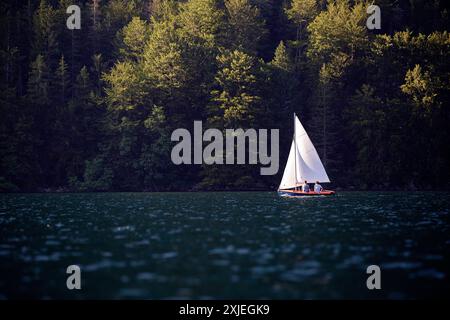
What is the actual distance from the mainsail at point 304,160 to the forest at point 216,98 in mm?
21657

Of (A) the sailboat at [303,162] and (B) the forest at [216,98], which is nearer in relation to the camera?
(A) the sailboat at [303,162]

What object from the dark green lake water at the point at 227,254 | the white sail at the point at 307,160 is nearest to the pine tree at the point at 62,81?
the white sail at the point at 307,160

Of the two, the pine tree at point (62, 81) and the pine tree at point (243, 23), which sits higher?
the pine tree at point (243, 23)

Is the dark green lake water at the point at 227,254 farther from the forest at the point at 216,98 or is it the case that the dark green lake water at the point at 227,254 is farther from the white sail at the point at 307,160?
the forest at the point at 216,98

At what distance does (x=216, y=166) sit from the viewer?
3214 inches

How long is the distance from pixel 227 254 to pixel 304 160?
35.7 meters

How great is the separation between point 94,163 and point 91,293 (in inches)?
2589

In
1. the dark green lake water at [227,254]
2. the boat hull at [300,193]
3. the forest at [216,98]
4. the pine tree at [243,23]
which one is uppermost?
the pine tree at [243,23]

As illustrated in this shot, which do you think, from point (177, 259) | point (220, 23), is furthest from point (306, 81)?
point (177, 259)

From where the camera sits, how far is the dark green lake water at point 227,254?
19.3 metres

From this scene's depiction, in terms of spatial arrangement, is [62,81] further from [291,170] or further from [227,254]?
[227,254]

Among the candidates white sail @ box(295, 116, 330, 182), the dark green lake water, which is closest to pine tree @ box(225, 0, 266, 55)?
white sail @ box(295, 116, 330, 182)

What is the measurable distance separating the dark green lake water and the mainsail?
17424 millimetres

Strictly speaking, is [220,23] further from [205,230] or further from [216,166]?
[205,230]
